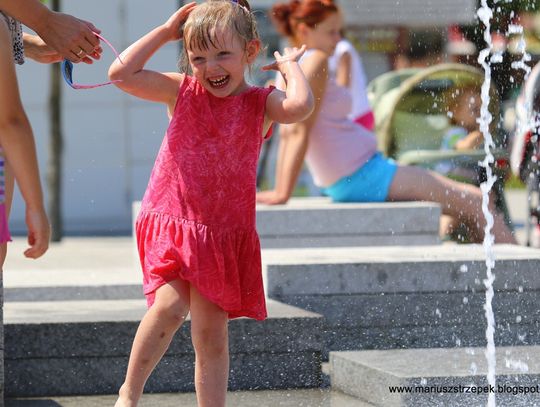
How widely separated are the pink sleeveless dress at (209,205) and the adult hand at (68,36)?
475mm

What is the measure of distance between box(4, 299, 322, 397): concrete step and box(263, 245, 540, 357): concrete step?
552 mm

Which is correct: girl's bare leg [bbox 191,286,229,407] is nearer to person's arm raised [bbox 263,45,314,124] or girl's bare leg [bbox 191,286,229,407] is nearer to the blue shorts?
person's arm raised [bbox 263,45,314,124]

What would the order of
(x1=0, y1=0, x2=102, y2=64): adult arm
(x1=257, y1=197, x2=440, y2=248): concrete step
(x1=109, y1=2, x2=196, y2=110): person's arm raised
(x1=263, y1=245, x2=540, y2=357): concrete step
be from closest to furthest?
(x1=0, y1=0, x2=102, y2=64): adult arm < (x1=109, y1=2, x2=196, y2=110): person's arm raised < (x1=263, y1=245, x2=540, y2=357): concrete step < (x1=257, y1=197, x2=440, y2=248): concrete step

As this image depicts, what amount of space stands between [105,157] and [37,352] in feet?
40.3

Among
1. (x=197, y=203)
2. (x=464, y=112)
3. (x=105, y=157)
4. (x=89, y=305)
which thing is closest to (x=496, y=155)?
(x=464, y=112)

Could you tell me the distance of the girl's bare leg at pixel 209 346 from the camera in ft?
13.6

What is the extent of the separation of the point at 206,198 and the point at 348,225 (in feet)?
13.0

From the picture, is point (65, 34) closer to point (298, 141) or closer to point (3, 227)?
point (3, 227)

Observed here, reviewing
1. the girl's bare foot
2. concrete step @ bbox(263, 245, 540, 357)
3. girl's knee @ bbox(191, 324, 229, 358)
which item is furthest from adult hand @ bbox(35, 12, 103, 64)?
concrete step @ bbox(263, 245, 540, 357)

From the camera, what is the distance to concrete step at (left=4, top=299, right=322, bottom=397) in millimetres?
5281

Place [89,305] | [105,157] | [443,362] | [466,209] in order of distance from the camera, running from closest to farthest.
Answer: [443,362]
[89,305]
[466,209]
[105,157]

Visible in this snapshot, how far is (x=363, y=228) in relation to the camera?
812cm

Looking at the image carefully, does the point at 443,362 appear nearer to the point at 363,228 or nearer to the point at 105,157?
the point at 363,228

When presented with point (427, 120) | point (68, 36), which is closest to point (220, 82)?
point (68, 36)
